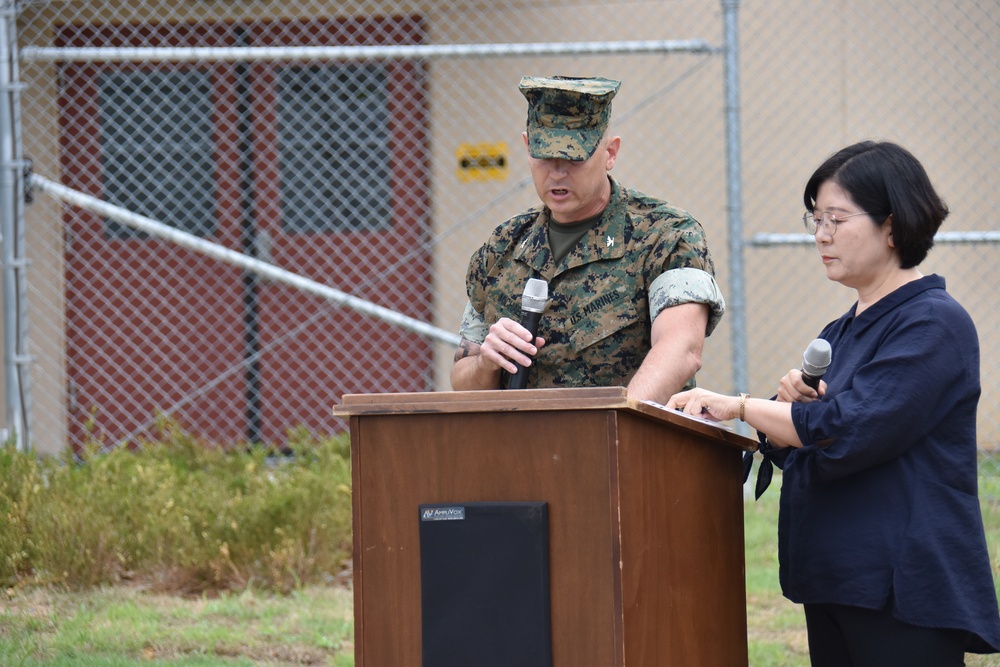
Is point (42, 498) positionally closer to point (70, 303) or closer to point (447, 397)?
point (70, 303)

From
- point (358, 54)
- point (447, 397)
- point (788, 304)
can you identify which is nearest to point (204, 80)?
point (358, 54)

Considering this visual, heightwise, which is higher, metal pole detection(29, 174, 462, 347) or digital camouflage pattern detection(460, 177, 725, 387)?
metal pole detection(29, 174, 462, 347)

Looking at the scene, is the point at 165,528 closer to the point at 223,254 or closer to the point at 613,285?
the point at 223,254

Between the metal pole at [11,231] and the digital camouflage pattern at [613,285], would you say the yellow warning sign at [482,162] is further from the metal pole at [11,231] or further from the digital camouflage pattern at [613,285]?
the digital camouflage pattern at [613,285]

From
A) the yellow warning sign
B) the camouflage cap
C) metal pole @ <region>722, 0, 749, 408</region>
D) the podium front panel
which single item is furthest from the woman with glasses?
the yellow warning sign

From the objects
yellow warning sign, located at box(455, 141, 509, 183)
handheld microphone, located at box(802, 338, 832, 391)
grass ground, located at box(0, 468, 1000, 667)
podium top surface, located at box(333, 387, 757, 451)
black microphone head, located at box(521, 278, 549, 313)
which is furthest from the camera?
yellow warning sign, located at box(455, 141, 509, 183)

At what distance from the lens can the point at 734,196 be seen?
5984 millimetres

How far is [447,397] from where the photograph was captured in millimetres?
2133

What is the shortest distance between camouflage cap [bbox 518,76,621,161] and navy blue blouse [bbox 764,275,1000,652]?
0.85 m

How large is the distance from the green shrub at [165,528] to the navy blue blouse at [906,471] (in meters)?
3.17

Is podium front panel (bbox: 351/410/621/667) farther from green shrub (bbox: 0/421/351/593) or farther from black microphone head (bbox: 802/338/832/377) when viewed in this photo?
green shrub (bbox: 0/421/351/593)

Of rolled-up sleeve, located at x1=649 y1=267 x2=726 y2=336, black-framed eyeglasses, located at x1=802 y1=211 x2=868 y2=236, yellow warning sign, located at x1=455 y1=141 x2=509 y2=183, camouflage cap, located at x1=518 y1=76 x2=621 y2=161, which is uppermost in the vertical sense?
yellow warning sign, located at x1=455 y1=141 x2=509 y2=183

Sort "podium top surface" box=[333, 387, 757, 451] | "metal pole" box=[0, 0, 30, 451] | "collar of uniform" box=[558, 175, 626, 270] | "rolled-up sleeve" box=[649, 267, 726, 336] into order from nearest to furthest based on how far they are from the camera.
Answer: "podium top surface" box=[333, 387, 757, 451] < "rolled-up sleeve" box=[649, 267, 726, 336] < "collar of uniform" box=[558, 175, 626, 270] < "metal pole" box=[0, 0, 30, 451]

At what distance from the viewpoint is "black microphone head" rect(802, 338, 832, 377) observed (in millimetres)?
2246
